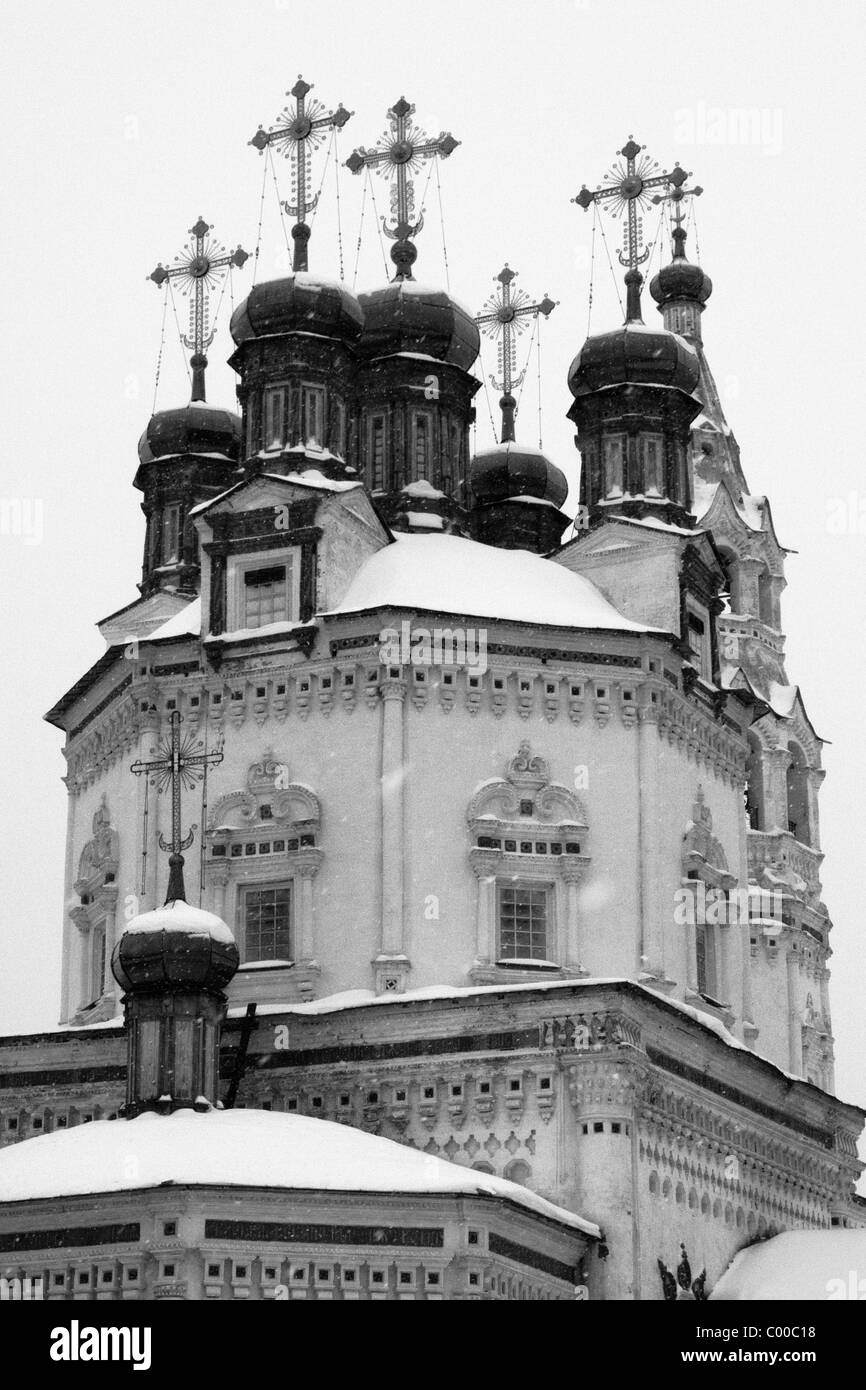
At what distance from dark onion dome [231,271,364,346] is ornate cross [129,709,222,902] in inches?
185

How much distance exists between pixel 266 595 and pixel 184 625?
107 centimetres

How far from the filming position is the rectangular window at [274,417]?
3162 cm

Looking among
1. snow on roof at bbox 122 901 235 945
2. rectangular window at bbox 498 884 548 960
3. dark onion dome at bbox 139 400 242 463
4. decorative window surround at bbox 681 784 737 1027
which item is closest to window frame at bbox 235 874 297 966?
snow on roof at bbox 122 901 235 945

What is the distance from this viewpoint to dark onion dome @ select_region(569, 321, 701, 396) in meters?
33.0

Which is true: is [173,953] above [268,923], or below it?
below

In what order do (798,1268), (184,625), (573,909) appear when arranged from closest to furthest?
(798,1268)
(573,909)
(184,625)

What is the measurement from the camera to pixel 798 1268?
28938 mm

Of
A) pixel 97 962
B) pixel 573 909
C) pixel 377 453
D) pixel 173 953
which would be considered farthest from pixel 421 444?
pixel 173 953

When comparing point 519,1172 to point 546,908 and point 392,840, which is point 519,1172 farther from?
point 392,840

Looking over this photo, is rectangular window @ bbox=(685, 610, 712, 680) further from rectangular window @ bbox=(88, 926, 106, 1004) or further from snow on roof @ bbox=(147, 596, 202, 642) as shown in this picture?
rectangular window @ bbox=(88, 926, 106, 1004)

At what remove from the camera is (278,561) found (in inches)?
1209

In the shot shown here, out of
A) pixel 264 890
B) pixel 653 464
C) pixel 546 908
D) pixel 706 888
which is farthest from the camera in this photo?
pixel 653 464
